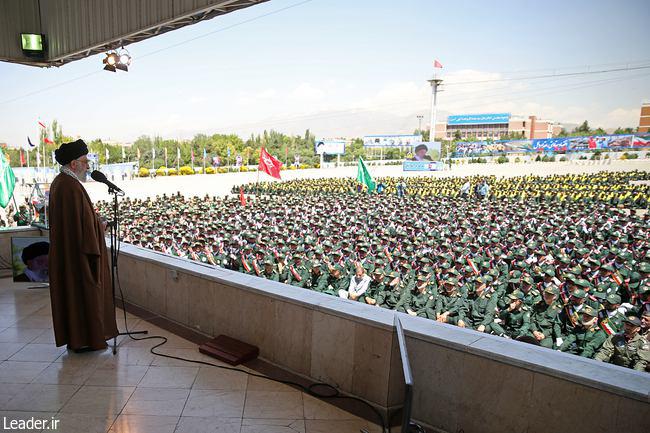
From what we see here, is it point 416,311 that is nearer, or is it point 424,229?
point 416,311

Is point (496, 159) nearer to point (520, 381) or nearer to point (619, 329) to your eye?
point (619, 329)

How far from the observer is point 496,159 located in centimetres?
4728

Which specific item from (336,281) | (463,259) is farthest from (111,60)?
(463,259)

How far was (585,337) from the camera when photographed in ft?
15.4

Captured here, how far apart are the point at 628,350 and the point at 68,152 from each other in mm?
5314

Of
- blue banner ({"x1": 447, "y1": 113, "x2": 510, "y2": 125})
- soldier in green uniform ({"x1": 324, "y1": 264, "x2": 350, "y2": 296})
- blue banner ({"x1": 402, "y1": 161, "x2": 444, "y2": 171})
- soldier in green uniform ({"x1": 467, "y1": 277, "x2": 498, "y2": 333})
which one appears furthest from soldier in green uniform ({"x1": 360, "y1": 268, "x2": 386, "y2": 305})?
blue banner ({"x1": 447, "y1": 113, "x2": 510, "y2": 125})

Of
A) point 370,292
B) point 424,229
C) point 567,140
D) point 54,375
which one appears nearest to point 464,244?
point 424,229

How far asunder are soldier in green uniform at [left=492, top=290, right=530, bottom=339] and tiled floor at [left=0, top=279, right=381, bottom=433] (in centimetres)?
292

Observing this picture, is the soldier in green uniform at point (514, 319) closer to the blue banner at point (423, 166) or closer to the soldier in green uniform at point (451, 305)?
the soldier in green uniform at point (451, 305)

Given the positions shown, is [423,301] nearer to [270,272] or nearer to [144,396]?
[270,272]

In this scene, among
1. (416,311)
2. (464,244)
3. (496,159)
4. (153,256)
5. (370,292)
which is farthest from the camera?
(496,159)

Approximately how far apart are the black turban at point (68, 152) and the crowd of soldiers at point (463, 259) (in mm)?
3815

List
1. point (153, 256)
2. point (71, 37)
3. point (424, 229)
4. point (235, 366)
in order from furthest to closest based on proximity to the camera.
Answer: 1. point (424, 229)
2. point (71, 37)
3. point (153, 256)
4. point (235, 366)

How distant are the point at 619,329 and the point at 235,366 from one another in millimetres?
4338
